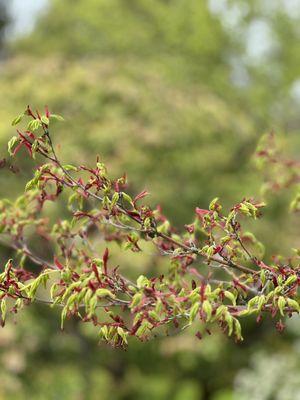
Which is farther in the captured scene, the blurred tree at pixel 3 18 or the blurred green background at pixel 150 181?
the blurred tree at pixel 3 18

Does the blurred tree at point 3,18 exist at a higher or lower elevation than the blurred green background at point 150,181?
higher

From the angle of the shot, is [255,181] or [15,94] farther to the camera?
[255,181]

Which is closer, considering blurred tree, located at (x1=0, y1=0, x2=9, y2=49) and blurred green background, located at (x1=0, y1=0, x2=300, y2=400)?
blurred green background, located at (x1=0, y1=0, x2=300, y2=400)

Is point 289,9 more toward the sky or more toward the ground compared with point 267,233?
more toward the sky

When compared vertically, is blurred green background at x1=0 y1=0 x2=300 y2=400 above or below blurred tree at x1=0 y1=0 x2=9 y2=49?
below

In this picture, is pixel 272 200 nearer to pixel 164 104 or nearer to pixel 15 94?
pixel 164 104

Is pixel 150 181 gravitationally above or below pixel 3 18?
below

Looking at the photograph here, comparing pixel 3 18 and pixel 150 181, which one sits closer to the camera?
pixel 150 181

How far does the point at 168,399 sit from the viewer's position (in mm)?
10672

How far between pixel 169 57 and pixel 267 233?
611 centimetres

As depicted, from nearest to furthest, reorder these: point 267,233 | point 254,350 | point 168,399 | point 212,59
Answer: point 267,233, point 168,399, point 254,350, point 212,59

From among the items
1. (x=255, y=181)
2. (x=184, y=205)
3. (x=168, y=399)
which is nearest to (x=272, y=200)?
(x=255, y=181)

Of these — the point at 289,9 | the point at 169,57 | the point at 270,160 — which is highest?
the point at 289,9

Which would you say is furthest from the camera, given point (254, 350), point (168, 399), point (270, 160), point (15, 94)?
point (254, 350)
